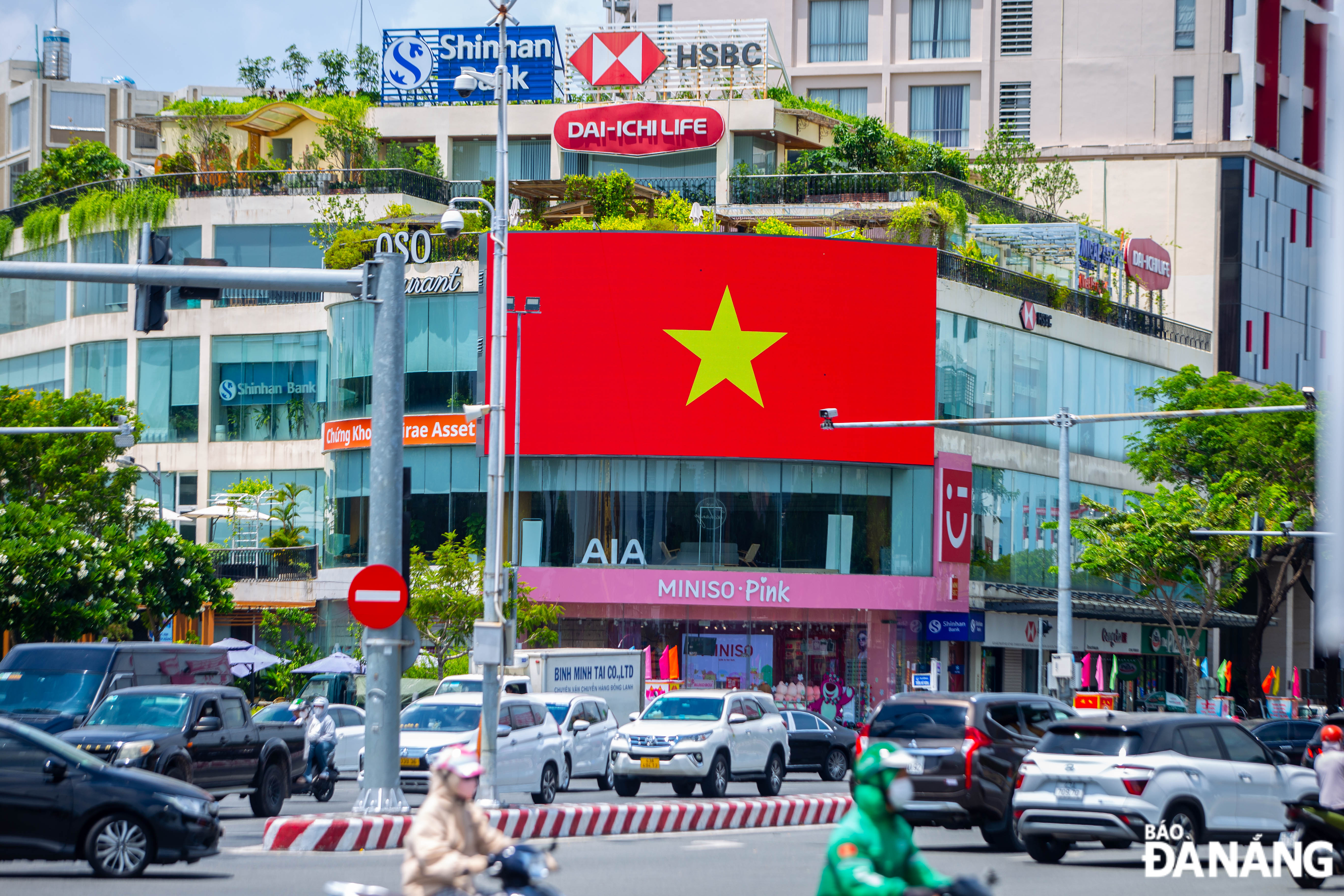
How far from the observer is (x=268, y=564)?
Answer: 5662cm

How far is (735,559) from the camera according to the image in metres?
49.8

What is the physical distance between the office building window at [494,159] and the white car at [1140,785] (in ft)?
166

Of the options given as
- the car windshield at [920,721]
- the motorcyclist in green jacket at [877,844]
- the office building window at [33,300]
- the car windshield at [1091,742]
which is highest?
the office building window at [33,300]

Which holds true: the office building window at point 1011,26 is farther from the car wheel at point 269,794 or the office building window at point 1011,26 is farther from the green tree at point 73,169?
the car wheel at point 269,794

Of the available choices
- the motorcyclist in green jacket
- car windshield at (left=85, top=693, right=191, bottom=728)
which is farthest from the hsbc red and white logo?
the motorcyclist in green jacket

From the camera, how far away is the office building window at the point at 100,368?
62750 mm

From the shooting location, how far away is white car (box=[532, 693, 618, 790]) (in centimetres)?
2795

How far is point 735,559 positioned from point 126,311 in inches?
1040

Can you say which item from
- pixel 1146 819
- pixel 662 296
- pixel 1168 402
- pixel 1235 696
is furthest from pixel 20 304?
pixel 1146 819

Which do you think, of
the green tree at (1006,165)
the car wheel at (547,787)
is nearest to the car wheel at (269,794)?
the car wheel at (547,787)

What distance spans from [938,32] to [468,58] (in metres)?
22.9

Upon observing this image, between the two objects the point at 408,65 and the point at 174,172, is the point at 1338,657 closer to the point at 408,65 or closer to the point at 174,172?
the point at 408,65

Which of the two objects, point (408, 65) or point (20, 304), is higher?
point (408, 65)

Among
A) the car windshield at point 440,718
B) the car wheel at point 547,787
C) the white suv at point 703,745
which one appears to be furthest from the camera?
the car windshield at point 440,718
